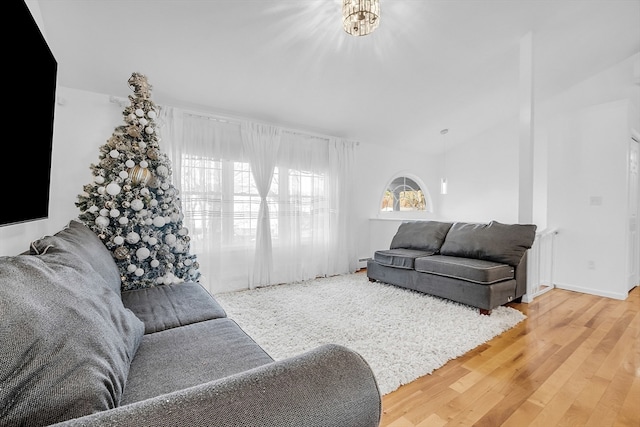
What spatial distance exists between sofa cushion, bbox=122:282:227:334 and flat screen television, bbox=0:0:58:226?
0.73 meters

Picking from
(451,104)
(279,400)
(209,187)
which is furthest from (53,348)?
(451,104)

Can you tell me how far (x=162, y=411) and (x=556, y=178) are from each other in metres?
5.14

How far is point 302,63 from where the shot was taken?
317cm

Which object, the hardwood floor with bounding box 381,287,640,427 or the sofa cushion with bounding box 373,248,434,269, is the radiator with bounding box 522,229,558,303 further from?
the sofa cushion with bounding box 373,248,434,269

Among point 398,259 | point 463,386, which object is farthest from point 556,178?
point 463,386

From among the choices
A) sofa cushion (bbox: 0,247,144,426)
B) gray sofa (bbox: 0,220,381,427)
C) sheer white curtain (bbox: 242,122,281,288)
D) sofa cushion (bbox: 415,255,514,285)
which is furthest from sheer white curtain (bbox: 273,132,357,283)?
sofa cushion (bbox: 0,247,144,426)

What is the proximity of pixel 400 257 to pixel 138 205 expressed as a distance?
9.51ft

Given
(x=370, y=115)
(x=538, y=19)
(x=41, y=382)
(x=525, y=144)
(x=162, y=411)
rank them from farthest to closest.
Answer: (x=370, y=115) → (x=525, y=144) → (x=538, y=19) → (x=41, y=382) → (x=162, y=411)

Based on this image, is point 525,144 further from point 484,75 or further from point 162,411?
point 162,411

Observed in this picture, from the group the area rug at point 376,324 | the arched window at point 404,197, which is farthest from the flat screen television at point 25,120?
the arched window at point 404,197

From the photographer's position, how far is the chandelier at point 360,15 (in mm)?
2150

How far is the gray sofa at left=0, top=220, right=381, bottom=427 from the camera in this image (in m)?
0.52

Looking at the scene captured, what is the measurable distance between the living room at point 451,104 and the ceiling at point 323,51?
0.7 inches

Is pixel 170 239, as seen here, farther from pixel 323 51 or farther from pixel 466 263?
pixel 466 263
